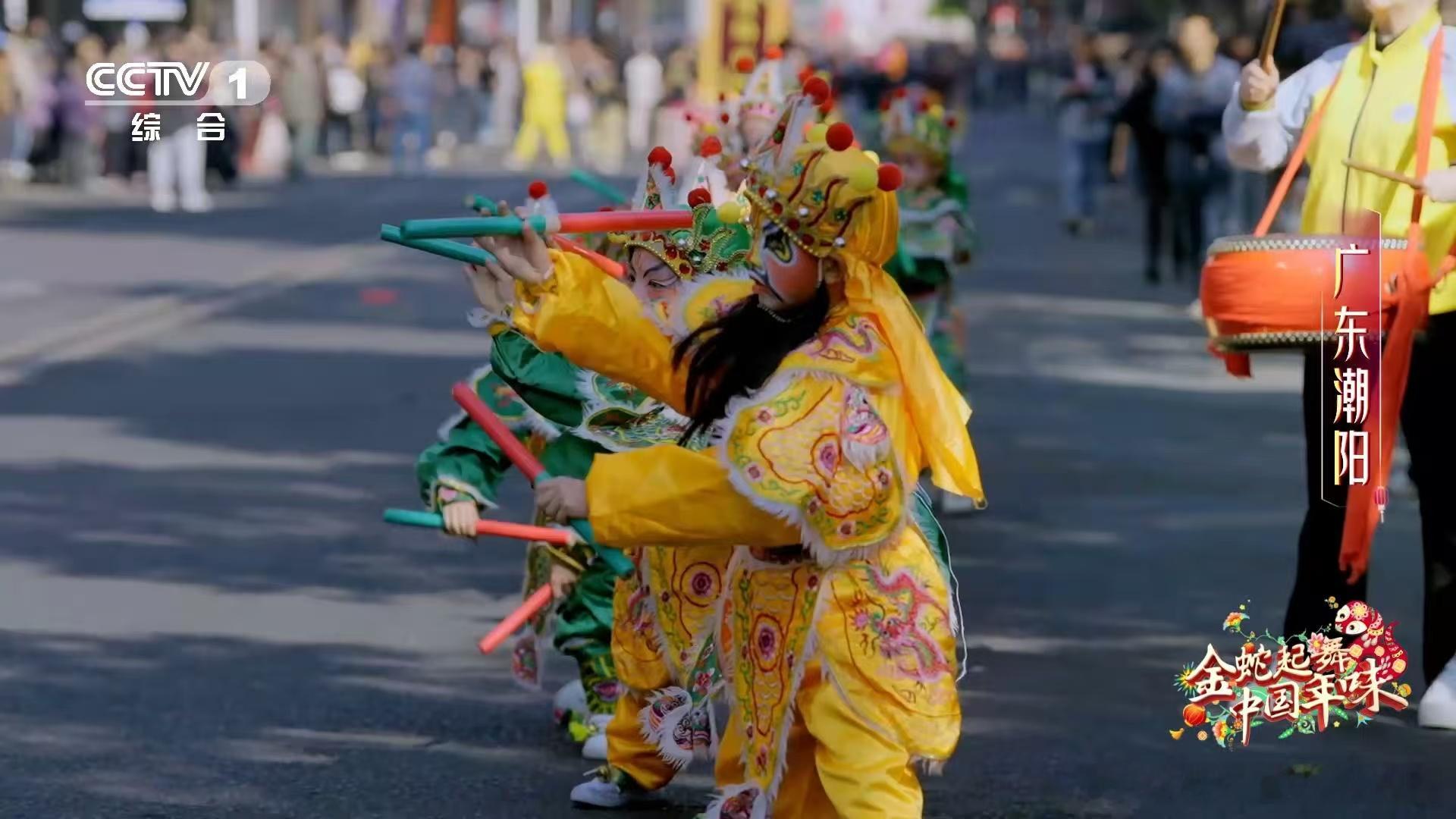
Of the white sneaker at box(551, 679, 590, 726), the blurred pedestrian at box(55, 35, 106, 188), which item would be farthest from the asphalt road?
the blurred pedestrian at box(55, 35, 106, 188)

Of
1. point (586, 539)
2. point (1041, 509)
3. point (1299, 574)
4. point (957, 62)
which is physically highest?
point (586, 539)

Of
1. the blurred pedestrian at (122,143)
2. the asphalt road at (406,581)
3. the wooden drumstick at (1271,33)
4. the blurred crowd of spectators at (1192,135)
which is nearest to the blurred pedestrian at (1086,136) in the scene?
the blurred crowd of spectators at (1192,135)

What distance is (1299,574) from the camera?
683cm

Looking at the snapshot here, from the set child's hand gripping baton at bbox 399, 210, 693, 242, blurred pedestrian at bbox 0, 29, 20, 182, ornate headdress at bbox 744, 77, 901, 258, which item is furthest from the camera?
blurred pedestrian at bbox 0, 29, 20, 182

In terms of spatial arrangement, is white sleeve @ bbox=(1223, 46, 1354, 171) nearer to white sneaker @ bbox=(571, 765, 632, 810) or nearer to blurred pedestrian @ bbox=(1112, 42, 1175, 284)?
white sneaker @ bbox=(571, 765, 632, 810)

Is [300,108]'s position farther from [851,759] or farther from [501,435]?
[851,759]

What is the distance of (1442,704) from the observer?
21.5ft

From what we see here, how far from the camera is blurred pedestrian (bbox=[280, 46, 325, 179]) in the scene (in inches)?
1293

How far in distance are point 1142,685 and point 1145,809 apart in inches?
50.3

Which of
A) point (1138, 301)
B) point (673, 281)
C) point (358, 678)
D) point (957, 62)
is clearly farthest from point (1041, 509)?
point (957, 62)

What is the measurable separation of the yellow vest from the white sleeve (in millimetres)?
119

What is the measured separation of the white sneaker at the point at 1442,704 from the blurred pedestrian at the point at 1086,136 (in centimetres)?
1886

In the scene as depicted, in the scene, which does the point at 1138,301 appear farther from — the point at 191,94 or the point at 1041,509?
the point at 191,94

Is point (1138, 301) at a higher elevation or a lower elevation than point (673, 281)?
lower
